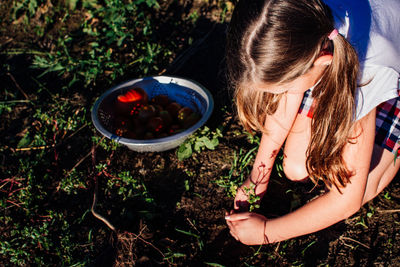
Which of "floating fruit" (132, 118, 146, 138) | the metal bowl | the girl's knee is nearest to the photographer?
the girl's knee

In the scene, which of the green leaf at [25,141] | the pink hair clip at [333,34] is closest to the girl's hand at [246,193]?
the pink hair clip at [333,34]

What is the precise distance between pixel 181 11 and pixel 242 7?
2.23m


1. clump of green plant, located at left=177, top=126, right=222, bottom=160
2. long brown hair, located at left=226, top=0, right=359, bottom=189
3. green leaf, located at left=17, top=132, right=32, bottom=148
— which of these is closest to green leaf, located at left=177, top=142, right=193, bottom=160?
clump of green plant, located at left=177, top=126, right=222, bottom=160

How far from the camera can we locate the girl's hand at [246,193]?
178cm

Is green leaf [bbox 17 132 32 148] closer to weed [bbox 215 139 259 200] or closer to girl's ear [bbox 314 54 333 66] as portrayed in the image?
weed [bbox 215 139 259 200]

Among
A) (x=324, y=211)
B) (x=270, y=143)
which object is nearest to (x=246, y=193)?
(x=270, y=143)

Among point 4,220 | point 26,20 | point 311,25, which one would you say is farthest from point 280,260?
point 26,20

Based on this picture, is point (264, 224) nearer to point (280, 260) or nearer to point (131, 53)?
point (280, 260)

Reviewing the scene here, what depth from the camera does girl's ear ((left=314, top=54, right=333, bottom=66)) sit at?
3.87 ft

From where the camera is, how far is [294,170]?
74.3 inches

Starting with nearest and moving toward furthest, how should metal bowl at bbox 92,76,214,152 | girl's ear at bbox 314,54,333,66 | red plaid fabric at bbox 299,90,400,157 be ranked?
girl's ear at bbox 314,54,333,66 < red plaid fabric at bbox 299,90,400,157 < metal bowl at bbox 92,76,214,152

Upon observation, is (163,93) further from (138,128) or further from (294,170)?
(294,170)

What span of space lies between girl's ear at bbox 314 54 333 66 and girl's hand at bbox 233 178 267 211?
793mm

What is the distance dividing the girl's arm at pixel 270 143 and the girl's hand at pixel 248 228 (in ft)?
0.36
